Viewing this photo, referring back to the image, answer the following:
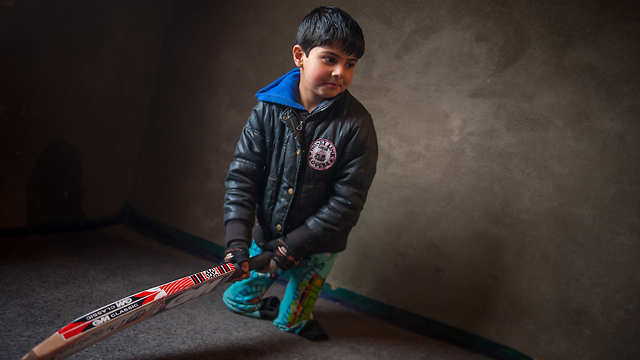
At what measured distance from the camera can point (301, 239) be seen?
1.52 metres

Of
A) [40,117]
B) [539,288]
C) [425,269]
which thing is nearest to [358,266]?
[425,269]

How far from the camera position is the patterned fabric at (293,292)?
172 cm

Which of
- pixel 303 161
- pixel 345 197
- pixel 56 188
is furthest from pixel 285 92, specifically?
pixel 56 188

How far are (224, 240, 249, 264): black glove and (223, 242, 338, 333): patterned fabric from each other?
10.3 inches

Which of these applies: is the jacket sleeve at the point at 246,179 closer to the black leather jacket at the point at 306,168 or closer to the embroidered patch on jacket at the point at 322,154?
the black leather jacket at the point at 306,168

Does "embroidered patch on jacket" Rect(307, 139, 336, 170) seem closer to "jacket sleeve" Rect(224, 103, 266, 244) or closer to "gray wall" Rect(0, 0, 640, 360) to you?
"jacket sleeve" Rect(224, 103, 266, 244)

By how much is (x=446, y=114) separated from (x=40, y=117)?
2409 millimetres

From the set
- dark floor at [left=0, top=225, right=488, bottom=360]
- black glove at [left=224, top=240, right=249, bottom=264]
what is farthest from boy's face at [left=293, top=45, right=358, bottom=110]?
dark floor at [left=0, top=225, right=488, bottom=360]

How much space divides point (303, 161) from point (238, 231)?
1.36 feet

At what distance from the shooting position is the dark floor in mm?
1357

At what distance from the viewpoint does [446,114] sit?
202 centimetres

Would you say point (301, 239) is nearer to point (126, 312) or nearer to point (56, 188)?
point (126, 312)

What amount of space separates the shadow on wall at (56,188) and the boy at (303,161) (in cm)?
141

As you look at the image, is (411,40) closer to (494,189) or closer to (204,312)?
(494,189)
